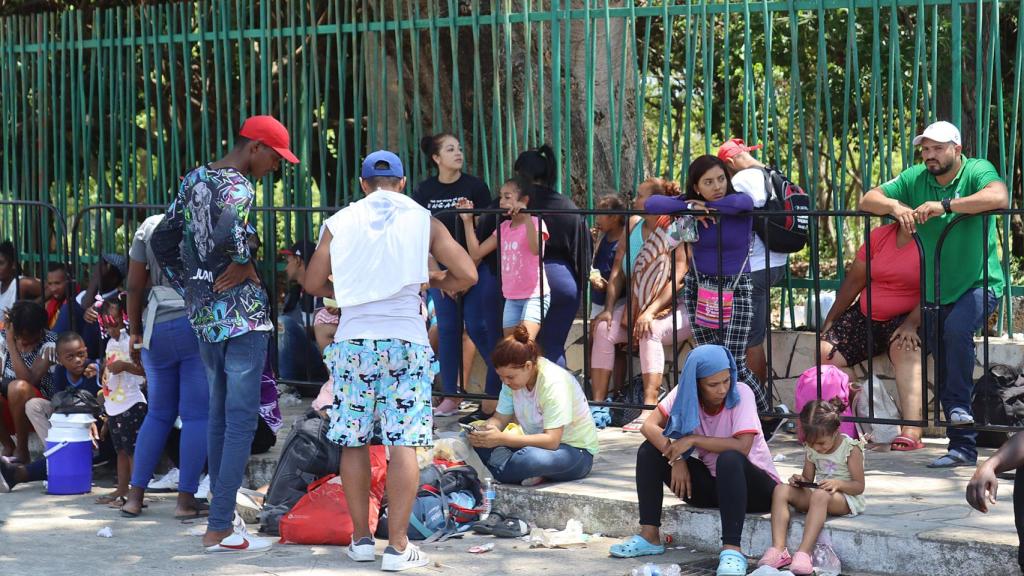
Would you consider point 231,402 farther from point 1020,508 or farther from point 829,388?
point 1020,508

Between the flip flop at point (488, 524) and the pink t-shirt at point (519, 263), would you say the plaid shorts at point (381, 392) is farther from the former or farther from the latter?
the pink t-shirt at point (519, 263)

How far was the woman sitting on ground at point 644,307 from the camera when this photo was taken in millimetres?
8609

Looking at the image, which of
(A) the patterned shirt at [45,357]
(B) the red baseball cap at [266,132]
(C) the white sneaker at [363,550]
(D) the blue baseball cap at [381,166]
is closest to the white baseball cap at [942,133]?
(D) the blue baseball cap at [381,166]

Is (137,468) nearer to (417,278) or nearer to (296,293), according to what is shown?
(417,278)

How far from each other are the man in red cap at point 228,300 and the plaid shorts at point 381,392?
1.77ft

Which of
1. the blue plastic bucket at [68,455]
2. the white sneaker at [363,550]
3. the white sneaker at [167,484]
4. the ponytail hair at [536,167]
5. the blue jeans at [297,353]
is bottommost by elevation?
the white sneaker at [363,550]

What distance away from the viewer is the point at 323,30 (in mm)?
10523

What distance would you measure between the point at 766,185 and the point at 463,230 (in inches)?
73.9

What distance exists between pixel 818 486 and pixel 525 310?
2.71 metres

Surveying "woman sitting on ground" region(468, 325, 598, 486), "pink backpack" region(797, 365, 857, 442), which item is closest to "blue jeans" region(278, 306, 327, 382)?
"woman sitting on ground" region(468, 325, 598, 486)

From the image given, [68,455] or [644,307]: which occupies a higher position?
[644,307]

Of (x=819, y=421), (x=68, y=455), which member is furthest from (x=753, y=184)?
(x=68, y=455)

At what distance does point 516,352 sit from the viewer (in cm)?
727

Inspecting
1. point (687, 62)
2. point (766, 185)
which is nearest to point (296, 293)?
point (687, 62)
